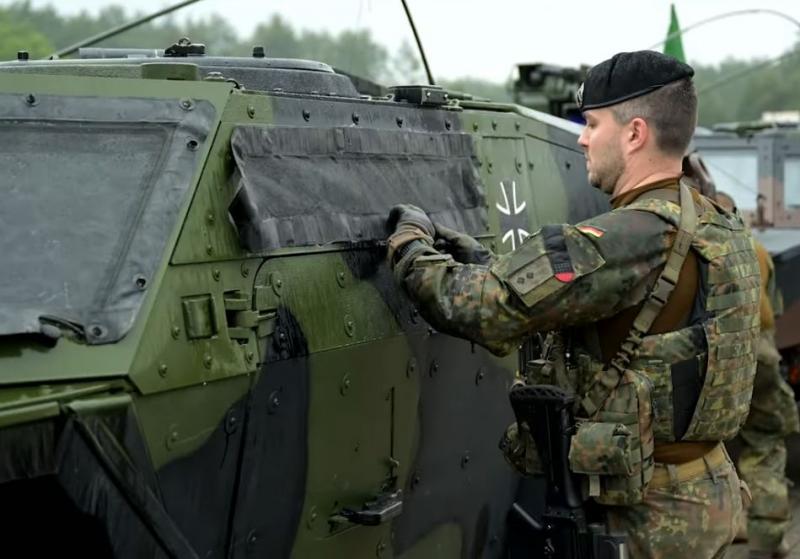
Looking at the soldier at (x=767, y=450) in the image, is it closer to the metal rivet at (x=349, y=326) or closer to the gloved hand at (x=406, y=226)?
the gloved hand at (x=406, y=226)

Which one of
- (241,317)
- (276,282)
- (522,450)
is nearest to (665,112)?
(522,450)

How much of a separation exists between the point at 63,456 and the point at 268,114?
1.17 metres

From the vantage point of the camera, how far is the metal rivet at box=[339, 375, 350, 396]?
369 centimetres

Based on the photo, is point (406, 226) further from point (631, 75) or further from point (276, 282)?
point (631, 75)

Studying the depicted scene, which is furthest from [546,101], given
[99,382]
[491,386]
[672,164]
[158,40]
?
[99,382]

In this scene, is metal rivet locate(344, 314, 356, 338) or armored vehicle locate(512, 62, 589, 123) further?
armored vehicle locate(512, 62, 589, 123)

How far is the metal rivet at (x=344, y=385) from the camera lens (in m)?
3.69

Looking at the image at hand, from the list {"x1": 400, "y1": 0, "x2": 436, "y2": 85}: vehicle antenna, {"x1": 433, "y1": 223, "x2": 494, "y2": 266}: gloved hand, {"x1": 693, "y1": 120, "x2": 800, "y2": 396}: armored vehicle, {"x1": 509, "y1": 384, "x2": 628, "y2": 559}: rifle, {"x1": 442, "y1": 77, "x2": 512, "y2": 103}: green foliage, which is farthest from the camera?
{"x1": 442, "y1": 77, "x2": 512, "y2": 103}: green foliage

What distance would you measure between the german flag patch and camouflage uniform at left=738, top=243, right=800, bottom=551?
10.5ft

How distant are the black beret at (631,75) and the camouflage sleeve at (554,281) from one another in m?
0.32

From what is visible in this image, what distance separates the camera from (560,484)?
11.7 feet

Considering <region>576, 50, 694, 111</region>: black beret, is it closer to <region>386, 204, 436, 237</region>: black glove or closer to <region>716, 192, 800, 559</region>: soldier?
<region>386, 204, 436, 237</region>: black glove

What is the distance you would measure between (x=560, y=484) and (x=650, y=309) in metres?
0.49

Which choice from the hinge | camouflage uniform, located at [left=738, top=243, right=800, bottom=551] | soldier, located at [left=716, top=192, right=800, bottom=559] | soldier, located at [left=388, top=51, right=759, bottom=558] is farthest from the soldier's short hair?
camouflage uniform, located at [left=738, top=243, right=800, bottom=551]
